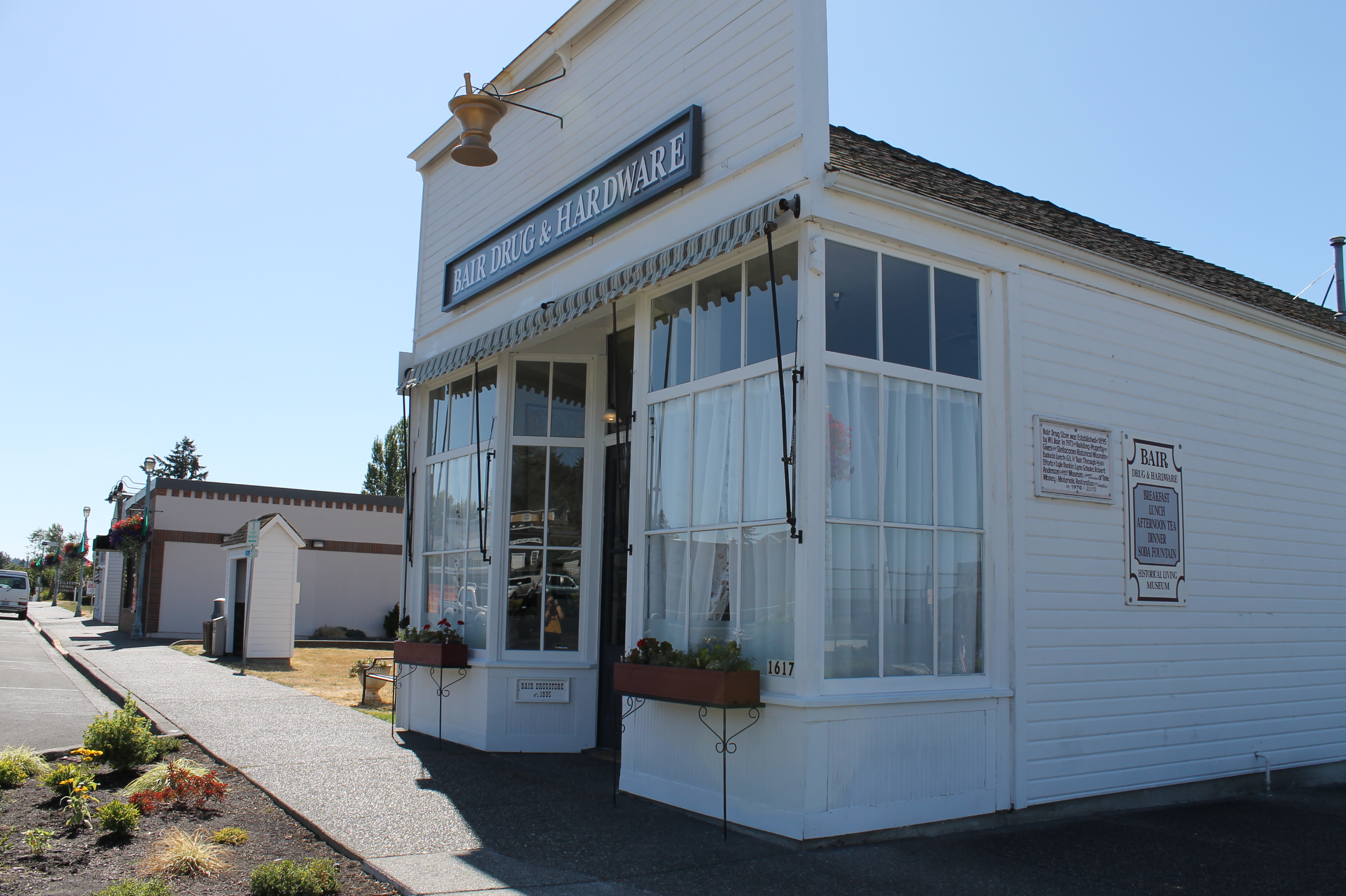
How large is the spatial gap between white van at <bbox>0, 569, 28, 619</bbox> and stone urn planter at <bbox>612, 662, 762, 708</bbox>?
40.6m

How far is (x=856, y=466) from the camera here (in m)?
6.17

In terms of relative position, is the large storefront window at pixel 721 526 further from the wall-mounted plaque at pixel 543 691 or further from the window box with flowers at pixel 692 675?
the wall-mounted plaque at pixel 543 691

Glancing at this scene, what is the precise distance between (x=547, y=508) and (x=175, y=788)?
13.1ft

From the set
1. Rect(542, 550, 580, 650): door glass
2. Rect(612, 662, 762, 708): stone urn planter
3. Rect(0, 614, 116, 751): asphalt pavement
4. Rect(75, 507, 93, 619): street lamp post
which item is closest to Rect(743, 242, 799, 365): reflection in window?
Rect(612, 662, 762, 708): stone urn planter

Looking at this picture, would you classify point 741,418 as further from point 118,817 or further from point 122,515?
point 122,515

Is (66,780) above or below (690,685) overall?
below

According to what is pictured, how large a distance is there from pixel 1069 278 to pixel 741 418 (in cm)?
289

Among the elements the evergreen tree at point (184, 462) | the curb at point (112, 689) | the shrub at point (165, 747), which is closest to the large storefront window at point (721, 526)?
the shrub at point (165, 747)

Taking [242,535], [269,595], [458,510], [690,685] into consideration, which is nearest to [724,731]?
[690,685]

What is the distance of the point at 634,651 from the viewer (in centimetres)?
666

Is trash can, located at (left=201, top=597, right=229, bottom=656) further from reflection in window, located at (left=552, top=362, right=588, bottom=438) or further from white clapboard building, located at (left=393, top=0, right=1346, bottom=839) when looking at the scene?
reflection in window, located at (left=552, top=362, right=588, bottom=438)

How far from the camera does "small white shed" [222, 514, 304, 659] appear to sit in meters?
18.9

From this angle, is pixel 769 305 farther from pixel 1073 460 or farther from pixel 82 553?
pixel 82 553

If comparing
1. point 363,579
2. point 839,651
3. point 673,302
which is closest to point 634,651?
point 839,651
